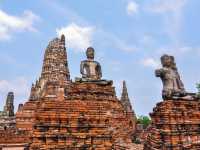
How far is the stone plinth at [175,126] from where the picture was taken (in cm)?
789

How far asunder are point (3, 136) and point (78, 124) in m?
14.9

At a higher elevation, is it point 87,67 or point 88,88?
point 87,67

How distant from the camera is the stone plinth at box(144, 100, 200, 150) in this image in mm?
7887

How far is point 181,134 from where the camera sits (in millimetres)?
8000

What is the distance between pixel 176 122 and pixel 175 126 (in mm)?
118

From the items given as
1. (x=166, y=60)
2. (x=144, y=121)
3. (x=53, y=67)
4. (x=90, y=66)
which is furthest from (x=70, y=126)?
(x=144, y=121)

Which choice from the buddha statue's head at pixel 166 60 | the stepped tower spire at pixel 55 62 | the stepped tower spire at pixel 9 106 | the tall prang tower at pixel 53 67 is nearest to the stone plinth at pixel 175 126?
the buddha statue's head at pixel 166 60

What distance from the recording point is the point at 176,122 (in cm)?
804

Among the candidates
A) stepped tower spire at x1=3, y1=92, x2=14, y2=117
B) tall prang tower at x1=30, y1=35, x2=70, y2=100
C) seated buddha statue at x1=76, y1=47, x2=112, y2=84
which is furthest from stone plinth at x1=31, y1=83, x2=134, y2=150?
stepped tower spire at x1=3, y1=92, x2=14, y2=117

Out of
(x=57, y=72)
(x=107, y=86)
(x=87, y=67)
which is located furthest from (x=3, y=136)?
(x=107, y=86)

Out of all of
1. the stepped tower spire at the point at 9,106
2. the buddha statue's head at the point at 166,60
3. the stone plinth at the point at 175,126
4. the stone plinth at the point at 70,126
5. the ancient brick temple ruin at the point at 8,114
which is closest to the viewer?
the stone plinth at the point at 70,126

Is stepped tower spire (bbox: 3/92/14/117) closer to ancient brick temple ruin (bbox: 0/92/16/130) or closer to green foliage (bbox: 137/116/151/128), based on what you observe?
ancient brick temple ruin (bbox: 0/92/16/130)

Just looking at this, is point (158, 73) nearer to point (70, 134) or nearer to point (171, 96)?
point (171, 96)

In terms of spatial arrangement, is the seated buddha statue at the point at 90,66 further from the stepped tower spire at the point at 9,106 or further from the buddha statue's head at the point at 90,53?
the stepped tower spire at the point at 9,106
